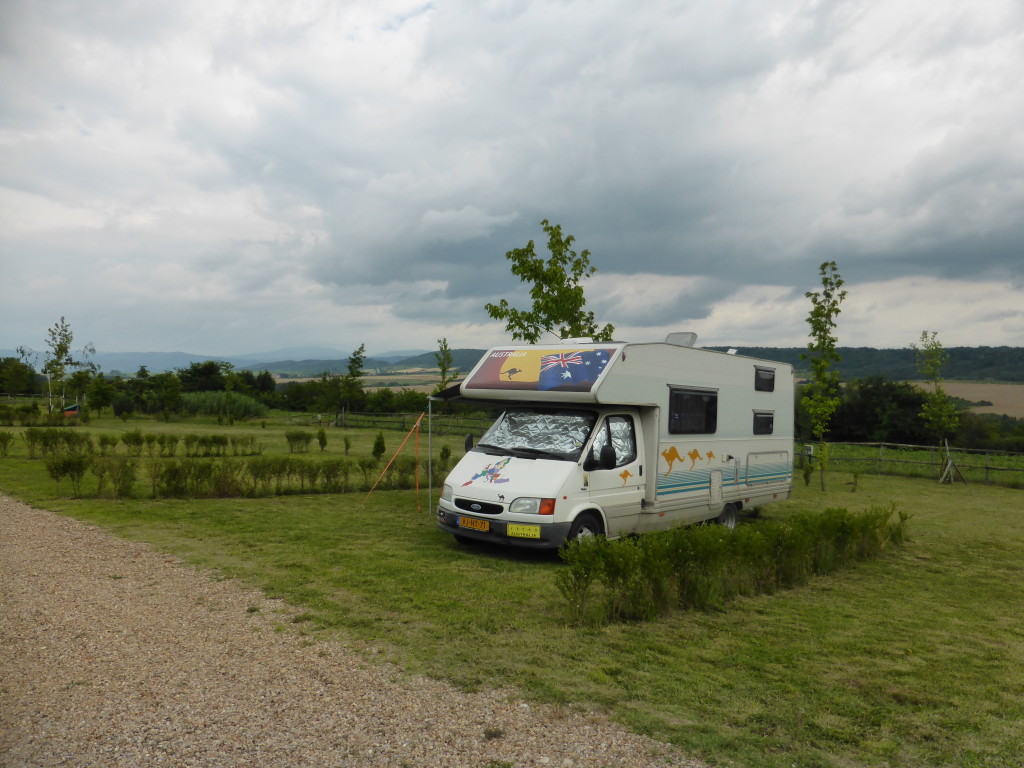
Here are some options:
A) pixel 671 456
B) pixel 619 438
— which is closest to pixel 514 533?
pixel 619 438

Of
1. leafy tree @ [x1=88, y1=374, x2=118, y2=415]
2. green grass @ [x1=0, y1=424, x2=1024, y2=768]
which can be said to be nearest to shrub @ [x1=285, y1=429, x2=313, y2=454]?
green grass @ [x1=0, y1=424, x2=1024, y2=768]

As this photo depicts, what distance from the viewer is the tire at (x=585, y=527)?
8.33 meters

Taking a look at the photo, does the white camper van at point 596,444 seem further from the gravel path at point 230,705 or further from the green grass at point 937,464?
the green grass at point 937,464

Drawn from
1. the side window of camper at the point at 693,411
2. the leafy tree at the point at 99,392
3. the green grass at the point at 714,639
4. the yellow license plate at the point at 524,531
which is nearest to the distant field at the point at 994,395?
the side window of camper at the point at 693,411

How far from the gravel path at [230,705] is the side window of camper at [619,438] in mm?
4396

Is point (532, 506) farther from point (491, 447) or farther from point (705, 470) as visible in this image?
point (705, 470)

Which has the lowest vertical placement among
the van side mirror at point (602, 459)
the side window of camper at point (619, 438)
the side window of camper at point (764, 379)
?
the van side mirror at point (602, 459)

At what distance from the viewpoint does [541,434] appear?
920 cm

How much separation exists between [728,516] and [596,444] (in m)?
3.83

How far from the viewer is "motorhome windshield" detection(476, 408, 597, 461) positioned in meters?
8.87

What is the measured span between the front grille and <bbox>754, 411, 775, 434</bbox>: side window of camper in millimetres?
5631

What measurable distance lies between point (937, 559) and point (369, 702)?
29.2 ft

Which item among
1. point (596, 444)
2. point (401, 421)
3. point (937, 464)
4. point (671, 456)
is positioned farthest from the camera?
point (401, 421)

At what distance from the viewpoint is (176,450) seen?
21703mm
